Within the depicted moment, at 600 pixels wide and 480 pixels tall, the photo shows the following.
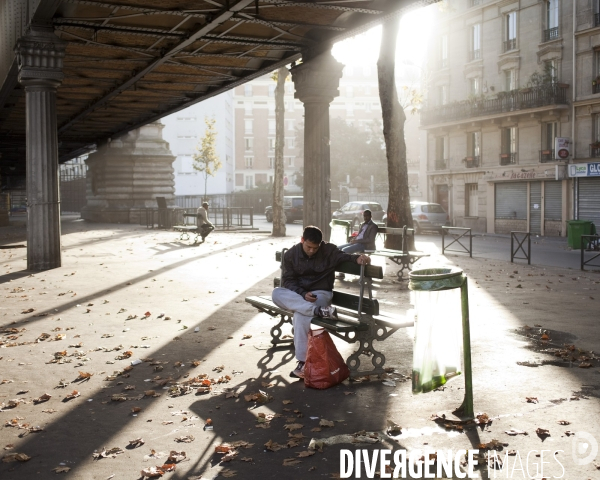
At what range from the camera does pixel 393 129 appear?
19.0 m

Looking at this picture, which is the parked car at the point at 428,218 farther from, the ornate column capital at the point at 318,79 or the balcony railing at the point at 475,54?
the ornate column capital at the point at 318,79

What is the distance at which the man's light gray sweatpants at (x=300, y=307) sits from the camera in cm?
671

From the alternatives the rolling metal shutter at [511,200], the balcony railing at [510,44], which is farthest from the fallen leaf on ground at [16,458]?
the balcony railing at [510,44]

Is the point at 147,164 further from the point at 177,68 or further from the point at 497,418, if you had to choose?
the point at 497,418

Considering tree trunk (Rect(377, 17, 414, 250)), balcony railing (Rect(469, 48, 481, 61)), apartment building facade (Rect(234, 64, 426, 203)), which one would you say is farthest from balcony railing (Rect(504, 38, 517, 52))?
apartment building facade (Rect(234, 64, 426, 203))

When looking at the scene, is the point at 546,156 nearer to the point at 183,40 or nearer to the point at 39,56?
the point at 183,40

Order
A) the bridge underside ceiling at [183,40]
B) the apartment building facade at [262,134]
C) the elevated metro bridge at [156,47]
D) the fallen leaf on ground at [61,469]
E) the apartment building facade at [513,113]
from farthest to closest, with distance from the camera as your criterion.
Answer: the apartment building facade at [262,134] < the apartment building facade at [513,113] < the elevated metro bridge at [156,47] < the bridge underside ceiling at [183,40] < the fallen leaf on ground at [61,469]

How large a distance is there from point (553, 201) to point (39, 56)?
2827 cm

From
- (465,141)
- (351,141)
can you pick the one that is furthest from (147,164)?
(351,141)

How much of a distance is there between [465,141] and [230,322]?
35.3 m

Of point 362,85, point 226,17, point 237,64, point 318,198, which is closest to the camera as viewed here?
point 226,17

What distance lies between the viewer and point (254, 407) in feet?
18.6

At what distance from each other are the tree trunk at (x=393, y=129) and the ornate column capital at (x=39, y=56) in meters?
8.08

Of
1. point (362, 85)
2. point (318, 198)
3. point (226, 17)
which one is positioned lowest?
point (318, 198)
